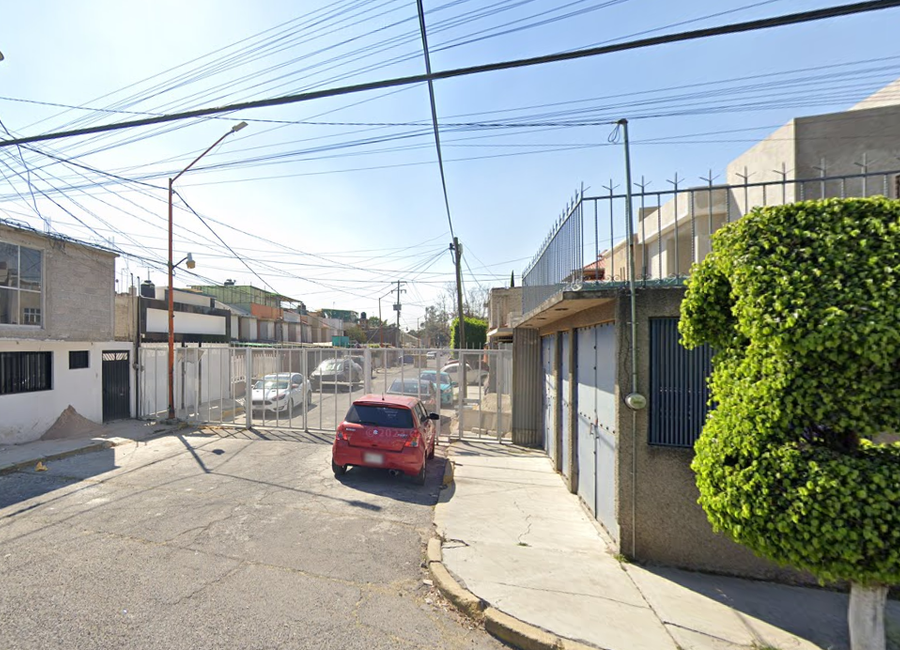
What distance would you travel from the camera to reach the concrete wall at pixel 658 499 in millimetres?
4414

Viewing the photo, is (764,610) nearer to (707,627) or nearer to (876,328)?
(707,627)

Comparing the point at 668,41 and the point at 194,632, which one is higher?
the point at 668,41

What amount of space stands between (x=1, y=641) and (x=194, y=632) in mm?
1395

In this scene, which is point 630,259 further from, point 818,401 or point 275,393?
point 275,393

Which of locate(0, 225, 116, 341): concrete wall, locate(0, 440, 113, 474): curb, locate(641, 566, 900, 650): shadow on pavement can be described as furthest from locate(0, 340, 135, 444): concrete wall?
locate(641, 566, 900, 650): shadow on pavement

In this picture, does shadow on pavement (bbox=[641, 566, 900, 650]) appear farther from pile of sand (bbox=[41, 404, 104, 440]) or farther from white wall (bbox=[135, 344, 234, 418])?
pile of sand (bbox=[41, 404, 104, 440])

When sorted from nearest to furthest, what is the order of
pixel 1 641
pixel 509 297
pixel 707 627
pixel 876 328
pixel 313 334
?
pixel 876 328, pixel 1 641, pixel 707 627, pixel 509 297, pixel 313 334

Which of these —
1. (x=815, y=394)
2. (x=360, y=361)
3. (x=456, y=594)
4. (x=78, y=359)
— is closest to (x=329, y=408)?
(x=360, y=361)

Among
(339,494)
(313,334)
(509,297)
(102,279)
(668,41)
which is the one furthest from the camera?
(313,334)

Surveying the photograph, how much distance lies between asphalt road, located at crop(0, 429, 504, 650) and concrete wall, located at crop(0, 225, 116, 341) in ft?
15.6

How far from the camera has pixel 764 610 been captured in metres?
3.83

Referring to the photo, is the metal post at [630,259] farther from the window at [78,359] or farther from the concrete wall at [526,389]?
the window at [78,359]

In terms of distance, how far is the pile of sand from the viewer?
11148 mm

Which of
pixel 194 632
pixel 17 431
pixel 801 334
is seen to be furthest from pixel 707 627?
pixel 17 431
